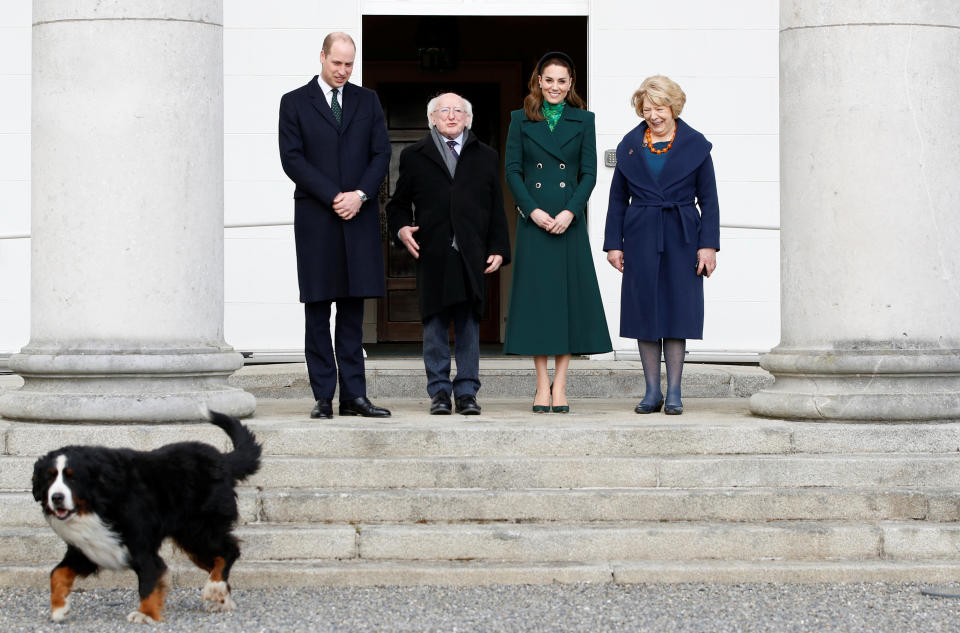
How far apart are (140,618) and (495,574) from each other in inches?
52.0

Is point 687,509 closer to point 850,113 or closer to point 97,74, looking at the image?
point 850,113

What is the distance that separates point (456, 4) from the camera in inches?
433

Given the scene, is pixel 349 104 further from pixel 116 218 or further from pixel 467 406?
pixel 467 406

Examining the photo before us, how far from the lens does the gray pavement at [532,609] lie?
509 centimetres

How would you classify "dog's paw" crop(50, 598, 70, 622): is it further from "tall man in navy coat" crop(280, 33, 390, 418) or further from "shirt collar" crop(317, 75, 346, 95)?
"shirt collar" crop(317, 75, 346, 95)

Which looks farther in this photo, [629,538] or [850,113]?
[850,113]

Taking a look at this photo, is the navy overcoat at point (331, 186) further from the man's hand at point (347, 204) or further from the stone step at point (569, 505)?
the stone step at point (569, 505)

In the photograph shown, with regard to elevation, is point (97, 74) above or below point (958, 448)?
above

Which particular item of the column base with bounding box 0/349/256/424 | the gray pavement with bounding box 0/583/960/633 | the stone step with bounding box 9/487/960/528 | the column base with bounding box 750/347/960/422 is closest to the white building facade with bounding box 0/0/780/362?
the column base with bounding box 750/347/960/422

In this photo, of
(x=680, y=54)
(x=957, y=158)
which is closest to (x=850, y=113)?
(x=957, y=158)

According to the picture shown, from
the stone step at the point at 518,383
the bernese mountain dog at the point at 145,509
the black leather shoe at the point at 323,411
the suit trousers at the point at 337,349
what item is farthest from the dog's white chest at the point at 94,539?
the stone step at the point at 518,383

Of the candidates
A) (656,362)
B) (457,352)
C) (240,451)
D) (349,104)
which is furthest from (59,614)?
(656,362)

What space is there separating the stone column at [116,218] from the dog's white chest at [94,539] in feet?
5.17

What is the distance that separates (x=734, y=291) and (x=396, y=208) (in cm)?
364
